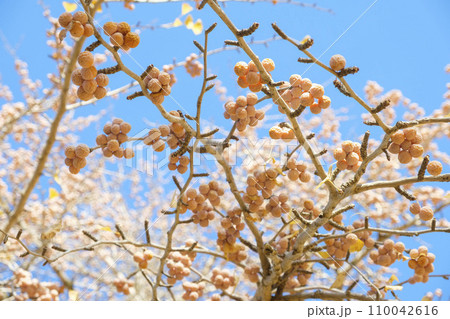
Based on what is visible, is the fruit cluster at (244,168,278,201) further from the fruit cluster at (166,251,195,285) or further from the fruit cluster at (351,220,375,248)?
the fruit cluster at (166,251,195,285)

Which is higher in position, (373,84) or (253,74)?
(373,84)

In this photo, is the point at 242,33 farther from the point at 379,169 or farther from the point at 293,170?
the point at 379,169

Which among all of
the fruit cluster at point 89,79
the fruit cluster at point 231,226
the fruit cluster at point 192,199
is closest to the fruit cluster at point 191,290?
the fruit cluster at point 231,226

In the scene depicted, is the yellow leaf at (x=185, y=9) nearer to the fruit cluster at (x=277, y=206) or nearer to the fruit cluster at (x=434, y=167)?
the fruit cluster at (x=277, y=206)

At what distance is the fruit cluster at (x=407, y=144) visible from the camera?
4.43 ft

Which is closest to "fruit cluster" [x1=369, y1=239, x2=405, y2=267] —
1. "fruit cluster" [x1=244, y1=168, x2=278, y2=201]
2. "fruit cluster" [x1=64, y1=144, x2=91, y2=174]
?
"fruit cluster" [x1=244, y1=168, x2=278, y2=201]

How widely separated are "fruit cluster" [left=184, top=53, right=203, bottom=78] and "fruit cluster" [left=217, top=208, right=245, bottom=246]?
1.30m

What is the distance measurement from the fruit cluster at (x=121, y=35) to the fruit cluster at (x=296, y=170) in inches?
30.4

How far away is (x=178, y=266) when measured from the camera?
2.01 metres

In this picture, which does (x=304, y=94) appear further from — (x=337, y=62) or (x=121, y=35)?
(x=121, y=35)

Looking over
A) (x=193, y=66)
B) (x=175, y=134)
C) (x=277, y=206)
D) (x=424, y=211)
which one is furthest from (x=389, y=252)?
(x=193, y=66)

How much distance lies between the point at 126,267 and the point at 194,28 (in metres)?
3.23
